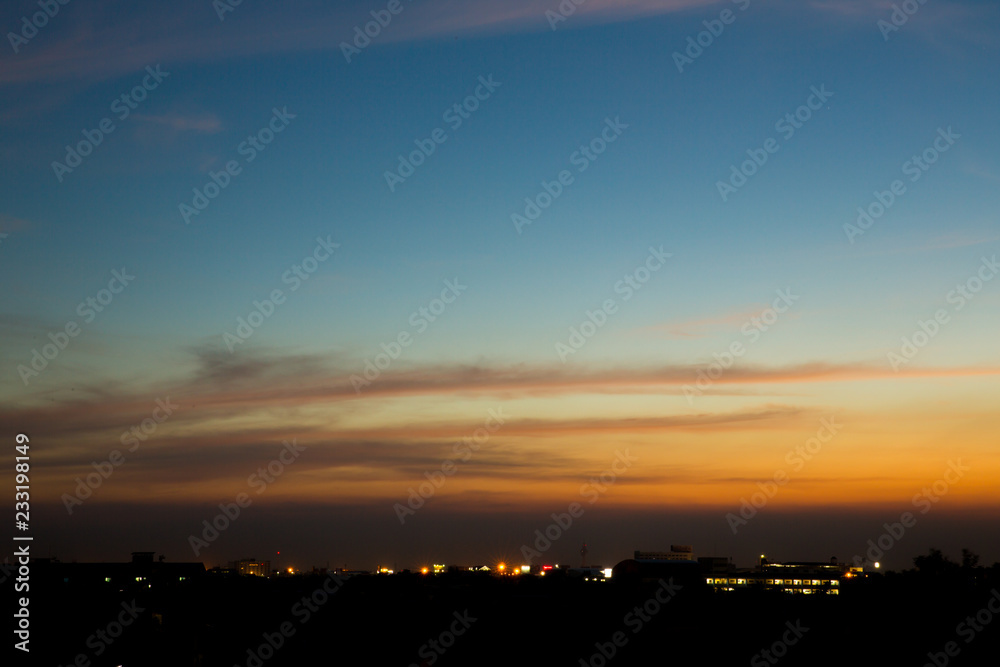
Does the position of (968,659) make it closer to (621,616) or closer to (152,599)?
(621,616)

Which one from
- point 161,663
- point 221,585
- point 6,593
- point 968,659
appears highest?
point 221,585

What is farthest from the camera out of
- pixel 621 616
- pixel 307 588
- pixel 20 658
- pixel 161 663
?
pixel 307 588

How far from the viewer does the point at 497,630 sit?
58.3 meters

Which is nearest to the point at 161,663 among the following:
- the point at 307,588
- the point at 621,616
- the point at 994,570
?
the point at 621,616

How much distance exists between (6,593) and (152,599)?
11.2 metres

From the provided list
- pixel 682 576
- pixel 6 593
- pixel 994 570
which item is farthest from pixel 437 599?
pixel 994 570

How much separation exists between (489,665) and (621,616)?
16.7 metres

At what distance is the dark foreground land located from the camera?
A: 50.2 metres

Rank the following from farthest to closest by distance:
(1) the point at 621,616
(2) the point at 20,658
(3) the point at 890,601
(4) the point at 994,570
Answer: (4) the point at 994,570 → (3) the point at 890,601 → (1) the point at 621,616 → (2) the point at 20,658

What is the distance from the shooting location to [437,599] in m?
75.2

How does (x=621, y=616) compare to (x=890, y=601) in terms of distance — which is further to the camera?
(x=890, y=601)

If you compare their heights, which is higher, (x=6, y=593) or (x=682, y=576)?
(x=682, y=576)

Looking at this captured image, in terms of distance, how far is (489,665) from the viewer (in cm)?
4962

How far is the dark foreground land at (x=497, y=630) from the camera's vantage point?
165 feet
